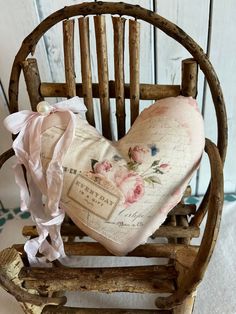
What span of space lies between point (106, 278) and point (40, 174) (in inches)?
7.5

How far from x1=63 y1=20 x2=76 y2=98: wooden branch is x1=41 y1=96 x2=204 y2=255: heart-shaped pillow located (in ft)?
0.27

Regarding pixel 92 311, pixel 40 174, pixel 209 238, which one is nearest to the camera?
pixel 209 238

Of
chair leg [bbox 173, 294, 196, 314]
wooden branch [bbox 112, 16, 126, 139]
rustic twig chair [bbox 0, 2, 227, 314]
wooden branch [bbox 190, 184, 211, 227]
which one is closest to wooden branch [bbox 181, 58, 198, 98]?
rustic twig chair [bbox 0, 2, 227, 314]

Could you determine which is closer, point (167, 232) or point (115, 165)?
point (115, 165)

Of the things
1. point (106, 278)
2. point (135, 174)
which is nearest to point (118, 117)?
point (135, 174)

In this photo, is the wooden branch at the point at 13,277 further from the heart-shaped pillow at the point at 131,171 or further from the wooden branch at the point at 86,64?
the wooden branch at the point at 86,64

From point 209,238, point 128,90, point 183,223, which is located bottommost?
point 183,223

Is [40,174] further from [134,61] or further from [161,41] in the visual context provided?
[161,41]

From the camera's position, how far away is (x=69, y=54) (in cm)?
63

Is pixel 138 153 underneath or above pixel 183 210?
above

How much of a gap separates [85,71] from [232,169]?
0.53 meters

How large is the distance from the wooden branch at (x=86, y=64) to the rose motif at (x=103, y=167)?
0.46 ft

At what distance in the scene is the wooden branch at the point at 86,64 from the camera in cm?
61

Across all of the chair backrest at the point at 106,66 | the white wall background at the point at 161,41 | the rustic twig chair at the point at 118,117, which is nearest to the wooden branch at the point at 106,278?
the rustic twig chair at the point at 118,117
